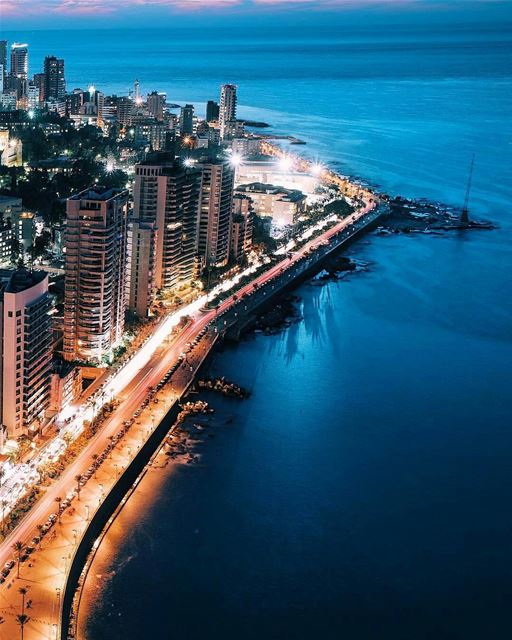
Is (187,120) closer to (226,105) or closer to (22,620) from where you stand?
(226,105)

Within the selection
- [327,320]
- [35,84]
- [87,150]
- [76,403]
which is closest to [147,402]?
[76,403]

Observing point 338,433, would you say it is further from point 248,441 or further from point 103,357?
point 103,357

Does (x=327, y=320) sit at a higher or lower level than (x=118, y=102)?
lower

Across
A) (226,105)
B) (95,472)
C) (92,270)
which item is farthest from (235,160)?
(95,472)

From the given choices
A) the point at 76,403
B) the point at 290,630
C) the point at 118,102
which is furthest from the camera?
the point at 118,102

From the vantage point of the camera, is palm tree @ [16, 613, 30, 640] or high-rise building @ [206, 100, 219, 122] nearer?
palm tree @ [16, 613, 30, 640]

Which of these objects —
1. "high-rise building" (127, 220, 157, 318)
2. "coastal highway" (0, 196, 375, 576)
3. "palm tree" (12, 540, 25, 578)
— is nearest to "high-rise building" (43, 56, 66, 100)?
"coastal highway" (0, 196, 375, 576)

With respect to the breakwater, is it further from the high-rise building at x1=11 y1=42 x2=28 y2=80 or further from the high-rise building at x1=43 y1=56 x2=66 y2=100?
the high-rise building at x1=11 y1=42 x2=28 y2=80
